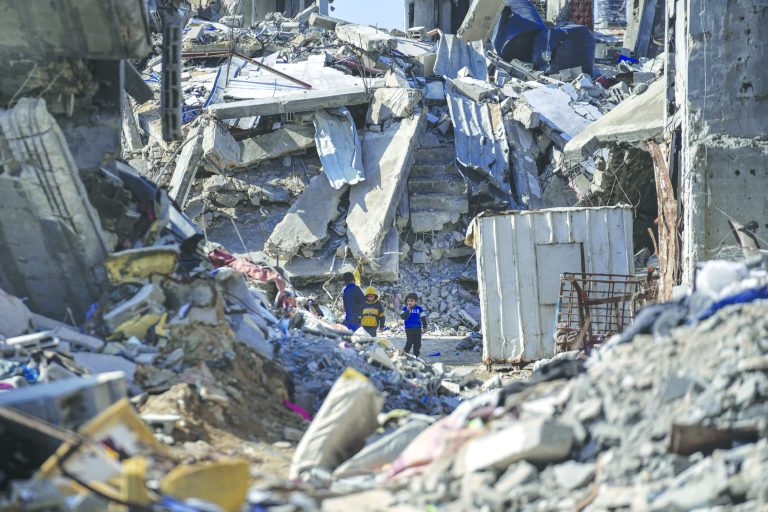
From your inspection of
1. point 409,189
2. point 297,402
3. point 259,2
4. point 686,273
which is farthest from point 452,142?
point 259,2

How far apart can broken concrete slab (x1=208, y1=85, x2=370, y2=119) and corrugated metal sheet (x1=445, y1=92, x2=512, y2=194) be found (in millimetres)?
1700

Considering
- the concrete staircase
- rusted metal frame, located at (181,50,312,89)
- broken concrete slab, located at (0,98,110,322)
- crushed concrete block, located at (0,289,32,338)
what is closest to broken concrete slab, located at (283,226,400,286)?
the concrete staircase

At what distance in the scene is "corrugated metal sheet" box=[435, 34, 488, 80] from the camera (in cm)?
2197

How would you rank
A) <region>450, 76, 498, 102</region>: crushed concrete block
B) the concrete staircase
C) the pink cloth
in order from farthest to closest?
<region>450, 76, 498, 102</region>: crushed concrete block < the concrete staircase < the pink cloth

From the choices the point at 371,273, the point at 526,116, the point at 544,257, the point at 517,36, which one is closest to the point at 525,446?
the point at 544,257

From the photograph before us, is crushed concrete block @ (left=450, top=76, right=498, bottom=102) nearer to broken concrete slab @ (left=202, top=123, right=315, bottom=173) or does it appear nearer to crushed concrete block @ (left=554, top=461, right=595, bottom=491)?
broken concrete slab @ (left=202, top=123, right=315, bottom=173)

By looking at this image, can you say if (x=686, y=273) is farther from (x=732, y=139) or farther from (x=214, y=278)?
(x=214, y=278)

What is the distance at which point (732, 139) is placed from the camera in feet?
34.8

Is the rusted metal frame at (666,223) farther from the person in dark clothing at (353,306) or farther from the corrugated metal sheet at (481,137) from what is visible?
the corrugated metal sheet at (481,137)

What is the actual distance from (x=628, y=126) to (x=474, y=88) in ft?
21.8

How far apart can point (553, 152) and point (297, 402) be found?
11.1 meters

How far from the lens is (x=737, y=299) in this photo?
6750 millimetres

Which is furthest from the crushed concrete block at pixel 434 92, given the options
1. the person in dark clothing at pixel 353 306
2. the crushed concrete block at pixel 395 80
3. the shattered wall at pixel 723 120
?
the shattered wall at pixel 723 120

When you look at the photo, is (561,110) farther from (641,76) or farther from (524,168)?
(641,76)
